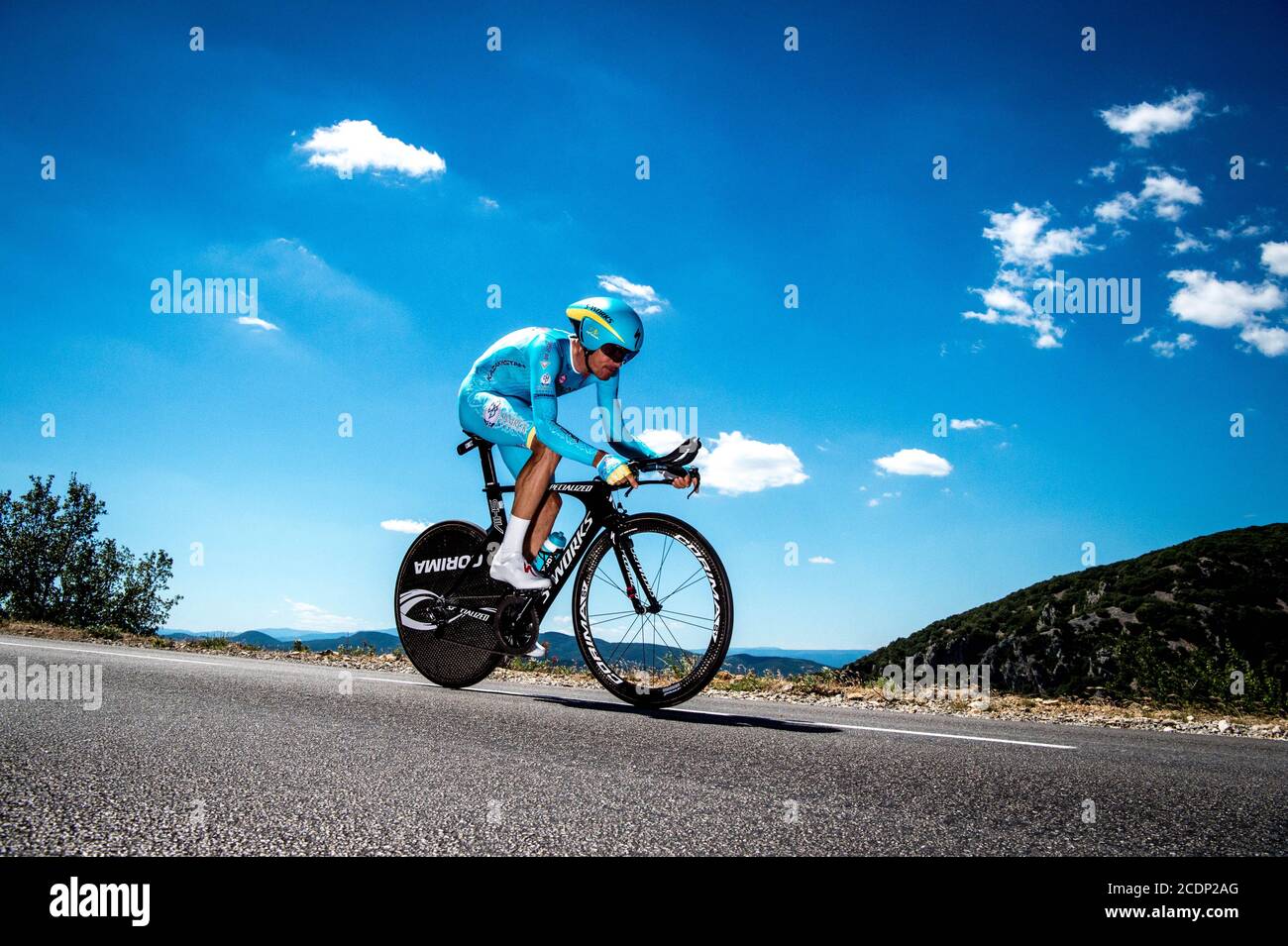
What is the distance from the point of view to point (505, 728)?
389 centimetres

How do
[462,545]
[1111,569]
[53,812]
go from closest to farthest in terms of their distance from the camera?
[53,812] < [462,545] < [1111,569]

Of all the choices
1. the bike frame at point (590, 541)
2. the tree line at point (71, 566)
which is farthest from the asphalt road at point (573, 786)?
the tree line at point (71, 566)

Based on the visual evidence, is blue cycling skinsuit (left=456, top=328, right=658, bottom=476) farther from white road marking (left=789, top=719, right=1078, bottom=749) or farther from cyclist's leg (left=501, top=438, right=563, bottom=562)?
white road marking (left=789, top=719, right=1078, bottom=749)

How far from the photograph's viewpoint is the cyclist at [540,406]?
5.57 metres

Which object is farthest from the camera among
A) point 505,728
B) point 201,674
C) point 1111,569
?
point 1111,569

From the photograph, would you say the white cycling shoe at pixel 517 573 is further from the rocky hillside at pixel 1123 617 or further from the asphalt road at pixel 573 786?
the rocky hillside at pixel 1123 617

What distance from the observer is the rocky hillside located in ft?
137

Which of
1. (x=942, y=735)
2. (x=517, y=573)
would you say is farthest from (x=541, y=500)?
(x=942, y=735)

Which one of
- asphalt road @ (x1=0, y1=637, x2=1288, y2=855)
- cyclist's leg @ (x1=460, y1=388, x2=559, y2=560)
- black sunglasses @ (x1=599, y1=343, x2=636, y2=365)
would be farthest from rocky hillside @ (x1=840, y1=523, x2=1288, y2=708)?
asphalt road @ (x1=0, y1=637, x2=1288, y2=855)

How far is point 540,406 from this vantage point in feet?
18.5

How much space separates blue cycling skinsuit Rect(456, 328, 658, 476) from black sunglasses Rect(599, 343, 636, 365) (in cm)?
14

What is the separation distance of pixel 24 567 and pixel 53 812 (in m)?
64.7
